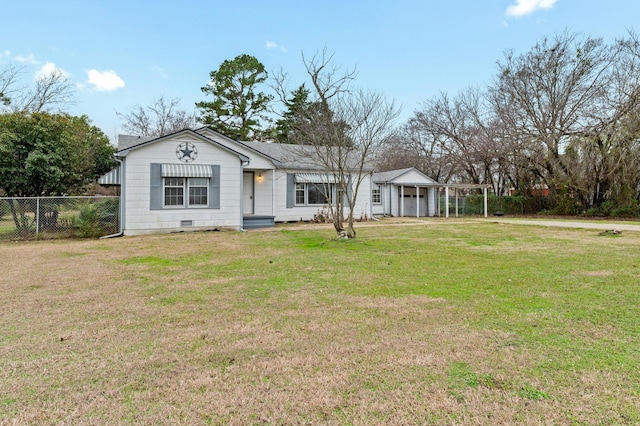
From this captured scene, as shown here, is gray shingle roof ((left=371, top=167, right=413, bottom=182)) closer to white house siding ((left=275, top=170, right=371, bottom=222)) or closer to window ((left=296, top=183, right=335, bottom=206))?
window ((left=296, top=183, right=335, bottom=206))

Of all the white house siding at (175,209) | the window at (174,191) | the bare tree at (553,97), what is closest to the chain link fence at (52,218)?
the white house siding at (175,209)

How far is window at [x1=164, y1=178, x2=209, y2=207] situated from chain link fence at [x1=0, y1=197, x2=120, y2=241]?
7.23 ft

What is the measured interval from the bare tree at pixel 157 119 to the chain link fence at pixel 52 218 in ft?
60.5

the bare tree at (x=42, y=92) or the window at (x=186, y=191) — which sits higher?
the bare tree at (x=42, y=92)

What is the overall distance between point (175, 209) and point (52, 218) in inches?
152

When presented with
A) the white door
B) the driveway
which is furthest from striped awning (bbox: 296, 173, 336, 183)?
the driveway

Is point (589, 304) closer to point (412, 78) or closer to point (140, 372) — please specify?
point (140, 372)

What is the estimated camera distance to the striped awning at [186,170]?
12.9m

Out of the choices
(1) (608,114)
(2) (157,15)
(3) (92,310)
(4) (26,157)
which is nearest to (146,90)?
(2) (157,15)

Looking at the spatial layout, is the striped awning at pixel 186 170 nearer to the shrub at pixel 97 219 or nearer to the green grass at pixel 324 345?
the shrub at pixel 97 219

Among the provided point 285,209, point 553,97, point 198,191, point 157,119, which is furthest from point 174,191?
point 553,97

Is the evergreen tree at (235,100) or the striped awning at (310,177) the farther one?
the evergreen tree at (235,100)

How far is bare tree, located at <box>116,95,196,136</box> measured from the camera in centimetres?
2862

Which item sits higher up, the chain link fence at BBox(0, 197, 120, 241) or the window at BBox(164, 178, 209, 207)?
the window at BBox(164, 178, 209, 207)
